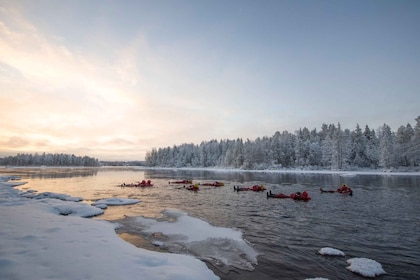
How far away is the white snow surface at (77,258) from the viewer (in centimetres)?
748

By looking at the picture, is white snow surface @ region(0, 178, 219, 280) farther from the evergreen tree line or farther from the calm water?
the evergreen tree line

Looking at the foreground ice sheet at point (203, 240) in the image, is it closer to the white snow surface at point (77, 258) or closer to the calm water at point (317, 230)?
the calm water at point (317, 230)

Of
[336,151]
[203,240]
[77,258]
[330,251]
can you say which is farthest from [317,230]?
[336,151]

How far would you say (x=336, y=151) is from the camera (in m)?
91.9

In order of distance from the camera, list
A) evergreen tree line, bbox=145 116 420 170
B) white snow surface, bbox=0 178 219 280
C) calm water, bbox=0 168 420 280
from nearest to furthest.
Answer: white snow surface, bbox=0 178 219 280, calm water, bbox=0 168 420 280, evergreen tree line, bbox=145 116 420 170

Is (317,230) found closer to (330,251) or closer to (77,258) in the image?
(330,251)

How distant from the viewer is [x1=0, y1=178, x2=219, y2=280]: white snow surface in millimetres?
7478

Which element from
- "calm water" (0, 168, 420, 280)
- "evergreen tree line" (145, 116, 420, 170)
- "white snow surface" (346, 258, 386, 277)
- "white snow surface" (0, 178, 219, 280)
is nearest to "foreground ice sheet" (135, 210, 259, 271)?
"calm water" (0, 168, 420, 280)

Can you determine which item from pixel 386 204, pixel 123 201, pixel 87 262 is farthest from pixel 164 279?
pixel 386 204

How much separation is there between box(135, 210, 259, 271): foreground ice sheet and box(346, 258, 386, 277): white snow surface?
4.10 meters

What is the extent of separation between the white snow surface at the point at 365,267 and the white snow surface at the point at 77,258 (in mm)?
5980

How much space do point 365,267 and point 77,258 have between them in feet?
37.1

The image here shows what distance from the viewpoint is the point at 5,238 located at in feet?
33.7

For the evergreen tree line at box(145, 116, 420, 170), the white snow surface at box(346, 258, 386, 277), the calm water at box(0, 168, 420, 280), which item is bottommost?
the calm water at box(0, 168, 420, 280)
